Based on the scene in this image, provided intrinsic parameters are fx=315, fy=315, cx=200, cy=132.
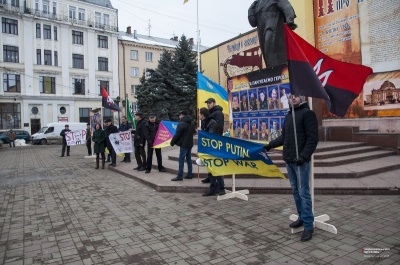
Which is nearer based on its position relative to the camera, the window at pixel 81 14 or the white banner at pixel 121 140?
the white banner at pixel 121 140

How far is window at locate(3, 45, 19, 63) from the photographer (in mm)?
40141

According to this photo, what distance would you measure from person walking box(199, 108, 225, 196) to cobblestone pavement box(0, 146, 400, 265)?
319 millimetres

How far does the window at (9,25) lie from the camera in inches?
1578

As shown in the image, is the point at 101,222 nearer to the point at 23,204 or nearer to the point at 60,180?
the point at 23,204

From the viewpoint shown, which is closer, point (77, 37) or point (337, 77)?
point (337, 77)

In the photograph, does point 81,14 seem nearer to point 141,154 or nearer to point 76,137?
point 76,137

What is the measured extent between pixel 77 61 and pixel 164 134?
134 ft

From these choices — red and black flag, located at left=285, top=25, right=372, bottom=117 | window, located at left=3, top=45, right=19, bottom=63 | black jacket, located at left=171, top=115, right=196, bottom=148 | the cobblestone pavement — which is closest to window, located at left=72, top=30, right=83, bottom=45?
window, located at left=3, top=45, right=19, bottom=63

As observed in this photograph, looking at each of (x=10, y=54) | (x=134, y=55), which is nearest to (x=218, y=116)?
(x=10, y=54)

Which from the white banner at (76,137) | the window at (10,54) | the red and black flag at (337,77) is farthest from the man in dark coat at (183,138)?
the window at (10,54)

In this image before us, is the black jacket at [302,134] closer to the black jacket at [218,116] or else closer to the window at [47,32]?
the black jacket at [218,116]

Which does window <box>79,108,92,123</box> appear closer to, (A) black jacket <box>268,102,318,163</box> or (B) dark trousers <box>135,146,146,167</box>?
(B) dark trousers <box>135,146,146,167</box>

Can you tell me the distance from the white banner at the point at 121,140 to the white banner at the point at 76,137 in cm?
683

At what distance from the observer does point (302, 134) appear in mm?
4352
